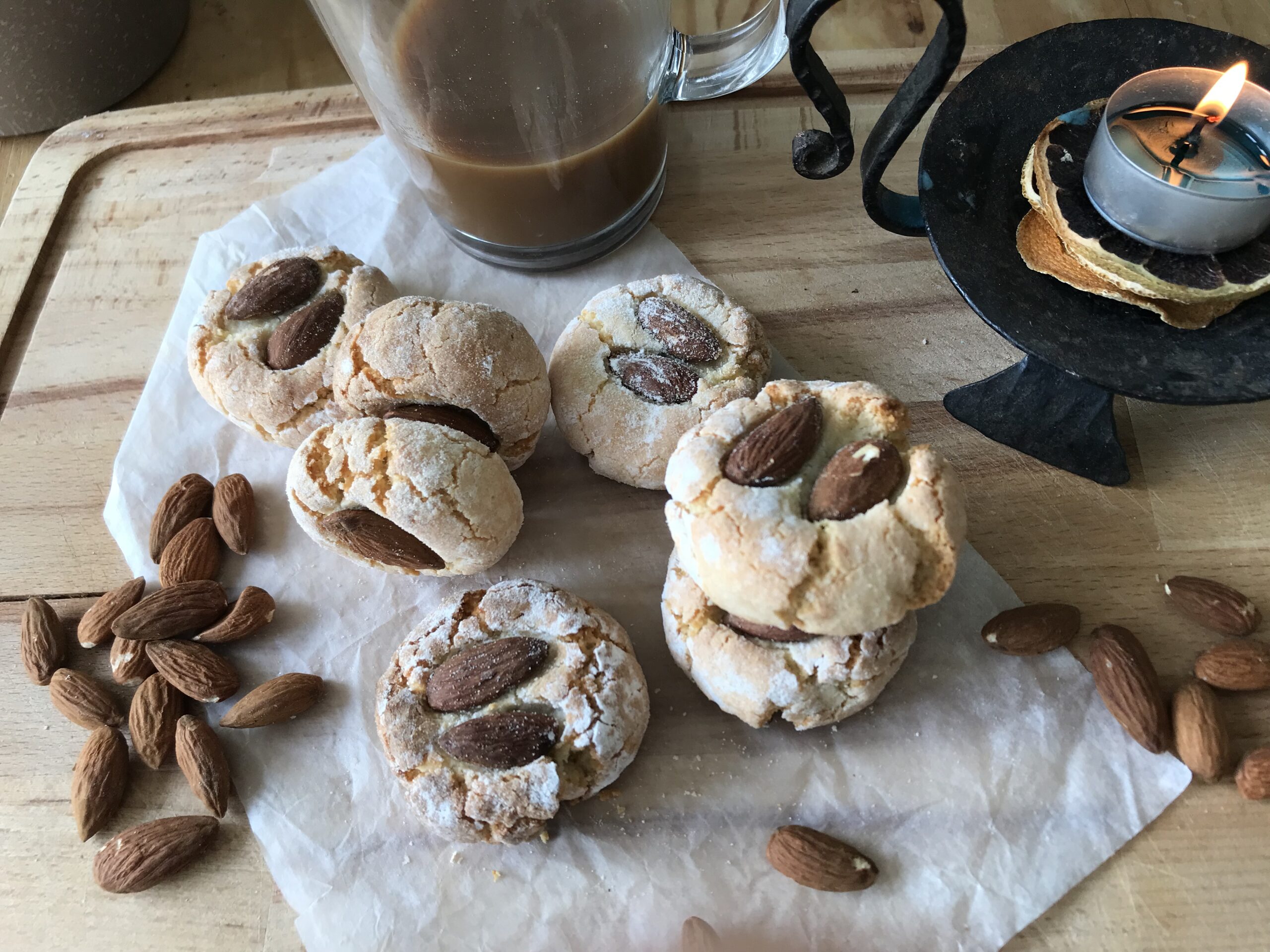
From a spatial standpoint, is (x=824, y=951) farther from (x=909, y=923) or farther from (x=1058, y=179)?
(x=1058, y=179)

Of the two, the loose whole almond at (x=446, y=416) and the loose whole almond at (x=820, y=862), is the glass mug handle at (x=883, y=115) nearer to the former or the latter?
the loose whole almond at (x=446, y=416)

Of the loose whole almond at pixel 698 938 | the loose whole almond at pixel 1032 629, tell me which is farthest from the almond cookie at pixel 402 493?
the loose whole almond at pixel 1032 629

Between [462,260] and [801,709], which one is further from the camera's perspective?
[462,260]

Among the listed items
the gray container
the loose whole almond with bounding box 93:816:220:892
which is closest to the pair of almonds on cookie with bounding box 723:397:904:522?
the loose whole almond with bounding box 93:816:220:892

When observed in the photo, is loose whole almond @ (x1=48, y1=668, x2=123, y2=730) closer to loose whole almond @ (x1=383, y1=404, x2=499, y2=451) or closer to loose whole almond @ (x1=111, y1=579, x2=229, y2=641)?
loose whole almond @ (x1=111, y1=579, x2=229, y2=641)

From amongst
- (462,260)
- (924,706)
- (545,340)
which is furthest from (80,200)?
(924,706)
